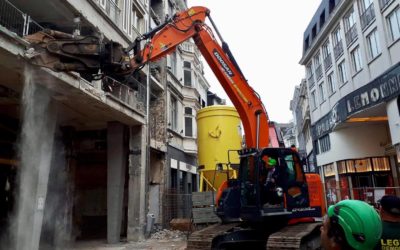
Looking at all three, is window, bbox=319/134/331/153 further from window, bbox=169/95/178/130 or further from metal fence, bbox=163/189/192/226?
metal fence, bbox=163/189/192/226

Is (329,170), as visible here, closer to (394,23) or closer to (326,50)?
(326,50)

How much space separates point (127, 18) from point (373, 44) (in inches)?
635

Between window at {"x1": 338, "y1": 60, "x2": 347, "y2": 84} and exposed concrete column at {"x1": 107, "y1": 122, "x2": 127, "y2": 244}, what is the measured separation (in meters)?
20.1

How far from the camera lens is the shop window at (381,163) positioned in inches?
1065

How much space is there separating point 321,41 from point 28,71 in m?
29.8

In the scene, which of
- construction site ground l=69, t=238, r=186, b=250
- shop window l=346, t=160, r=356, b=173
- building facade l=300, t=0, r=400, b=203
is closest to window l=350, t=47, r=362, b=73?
building facade l=300, t=0, r=400, b=203

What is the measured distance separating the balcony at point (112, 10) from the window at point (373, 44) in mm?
15893

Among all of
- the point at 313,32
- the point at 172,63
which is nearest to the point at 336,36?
the point at 313,32

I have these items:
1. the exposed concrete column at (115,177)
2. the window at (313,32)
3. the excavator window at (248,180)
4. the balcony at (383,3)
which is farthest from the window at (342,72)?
the excavator window at (248,180)

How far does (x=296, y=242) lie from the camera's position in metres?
7.19

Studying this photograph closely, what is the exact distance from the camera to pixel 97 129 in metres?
17.7

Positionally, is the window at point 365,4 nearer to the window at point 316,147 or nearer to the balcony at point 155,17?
the balcony at point 155,17

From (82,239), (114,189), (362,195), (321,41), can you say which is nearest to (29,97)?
(114,189)

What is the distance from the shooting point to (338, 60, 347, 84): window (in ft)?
97.2
